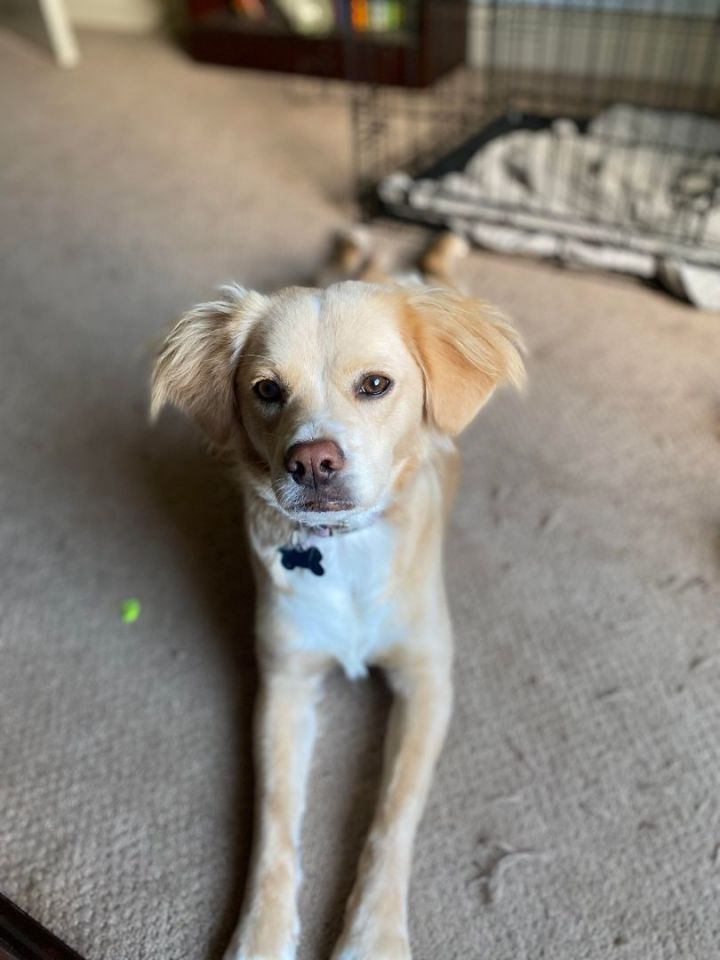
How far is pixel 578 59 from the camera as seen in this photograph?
3547 mm

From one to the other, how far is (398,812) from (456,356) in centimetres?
62

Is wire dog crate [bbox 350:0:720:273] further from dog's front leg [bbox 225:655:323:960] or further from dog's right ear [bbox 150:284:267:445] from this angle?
dog's front leg [bbox 225:655:323:960]

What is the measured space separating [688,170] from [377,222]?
3.17ft

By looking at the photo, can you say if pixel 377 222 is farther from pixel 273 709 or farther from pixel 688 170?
pixel 273 709

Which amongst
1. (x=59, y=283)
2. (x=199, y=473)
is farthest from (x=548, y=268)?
(x=59, y=283)

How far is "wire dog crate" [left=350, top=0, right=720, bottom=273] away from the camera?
96.0 inches

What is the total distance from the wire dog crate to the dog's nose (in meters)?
1.62

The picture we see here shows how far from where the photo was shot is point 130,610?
1503mm

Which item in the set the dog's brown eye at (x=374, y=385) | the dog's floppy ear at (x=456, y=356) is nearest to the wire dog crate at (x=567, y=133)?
the dog's floppy ear at (x=456, y=356)

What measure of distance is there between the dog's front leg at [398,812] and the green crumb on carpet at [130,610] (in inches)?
19.7

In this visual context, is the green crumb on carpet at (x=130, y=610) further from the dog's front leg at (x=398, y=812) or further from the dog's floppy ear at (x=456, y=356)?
the dog's floppy ear at (x=456, y=356)

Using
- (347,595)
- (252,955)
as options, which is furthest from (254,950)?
(347,595)

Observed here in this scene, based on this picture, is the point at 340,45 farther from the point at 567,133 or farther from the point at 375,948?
the point at 375,948

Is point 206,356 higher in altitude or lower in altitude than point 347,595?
higher
